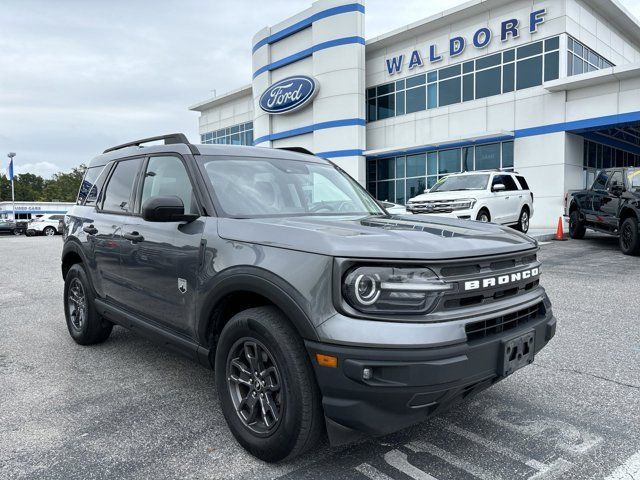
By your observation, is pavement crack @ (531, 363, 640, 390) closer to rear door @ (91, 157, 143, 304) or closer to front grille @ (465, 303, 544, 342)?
front grille @ (465, 303, 544, 342)

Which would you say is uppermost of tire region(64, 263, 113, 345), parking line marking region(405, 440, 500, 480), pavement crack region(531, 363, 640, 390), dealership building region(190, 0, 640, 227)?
dealership building region(190, 0, 640, 227)

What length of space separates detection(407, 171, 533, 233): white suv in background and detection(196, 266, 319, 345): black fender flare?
10.1 meters

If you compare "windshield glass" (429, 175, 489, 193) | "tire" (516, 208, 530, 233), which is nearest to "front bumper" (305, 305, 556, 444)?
"windshield glass" (429, 175, 489, 193)

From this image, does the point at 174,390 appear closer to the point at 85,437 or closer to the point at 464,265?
the point at 85,437

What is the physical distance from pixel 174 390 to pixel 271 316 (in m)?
1.62

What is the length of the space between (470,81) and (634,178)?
1427 centimetres

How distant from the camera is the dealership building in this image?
823 inches

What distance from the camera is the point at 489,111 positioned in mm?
23109

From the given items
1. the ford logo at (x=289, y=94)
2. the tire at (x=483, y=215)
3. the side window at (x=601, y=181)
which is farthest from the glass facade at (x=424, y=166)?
the tire at (x=483, y=215)

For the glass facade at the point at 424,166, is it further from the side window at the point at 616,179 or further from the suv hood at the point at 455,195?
the side window at the point at 616,179

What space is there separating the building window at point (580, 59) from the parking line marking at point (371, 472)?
2288 centimetres

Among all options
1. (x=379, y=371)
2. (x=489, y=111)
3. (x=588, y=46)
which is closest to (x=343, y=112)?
(x=489, y=111)

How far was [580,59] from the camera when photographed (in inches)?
872

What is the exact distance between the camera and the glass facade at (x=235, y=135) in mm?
40500
